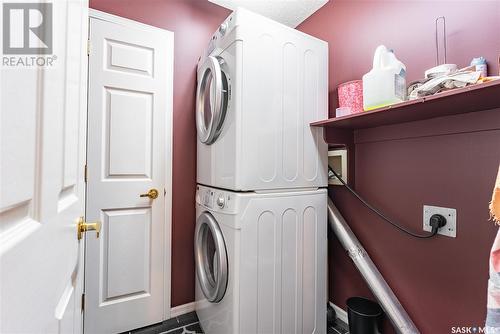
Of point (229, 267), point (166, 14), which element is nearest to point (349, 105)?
point (229, 267)

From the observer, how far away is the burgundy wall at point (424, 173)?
43.1 inches

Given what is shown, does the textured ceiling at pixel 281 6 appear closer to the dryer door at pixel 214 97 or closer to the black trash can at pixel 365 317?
the dryer door at pixel 214 97

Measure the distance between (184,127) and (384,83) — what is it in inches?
54.6

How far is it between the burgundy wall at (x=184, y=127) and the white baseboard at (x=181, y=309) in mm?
34

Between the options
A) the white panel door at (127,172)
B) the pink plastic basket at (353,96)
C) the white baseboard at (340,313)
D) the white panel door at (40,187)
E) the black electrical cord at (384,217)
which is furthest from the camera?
the white baseboard at (340,313)

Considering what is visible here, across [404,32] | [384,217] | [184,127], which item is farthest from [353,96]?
[184,127]

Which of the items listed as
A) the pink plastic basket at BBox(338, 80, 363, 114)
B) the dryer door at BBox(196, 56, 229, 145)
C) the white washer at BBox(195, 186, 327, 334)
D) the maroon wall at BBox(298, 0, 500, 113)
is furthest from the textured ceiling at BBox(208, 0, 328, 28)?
the white washer at BBox(195, 186, 327, 334)

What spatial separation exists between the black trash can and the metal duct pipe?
98 mm

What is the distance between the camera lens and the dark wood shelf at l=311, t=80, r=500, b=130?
0.84m

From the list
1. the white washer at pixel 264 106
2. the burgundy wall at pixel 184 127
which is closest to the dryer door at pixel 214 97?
the white washer at pixel 264 106

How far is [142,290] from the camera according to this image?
68.4 inches

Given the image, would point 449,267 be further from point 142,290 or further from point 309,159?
point 142,290

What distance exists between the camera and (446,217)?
1.21m

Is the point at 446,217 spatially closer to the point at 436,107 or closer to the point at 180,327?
the point at 436,107
